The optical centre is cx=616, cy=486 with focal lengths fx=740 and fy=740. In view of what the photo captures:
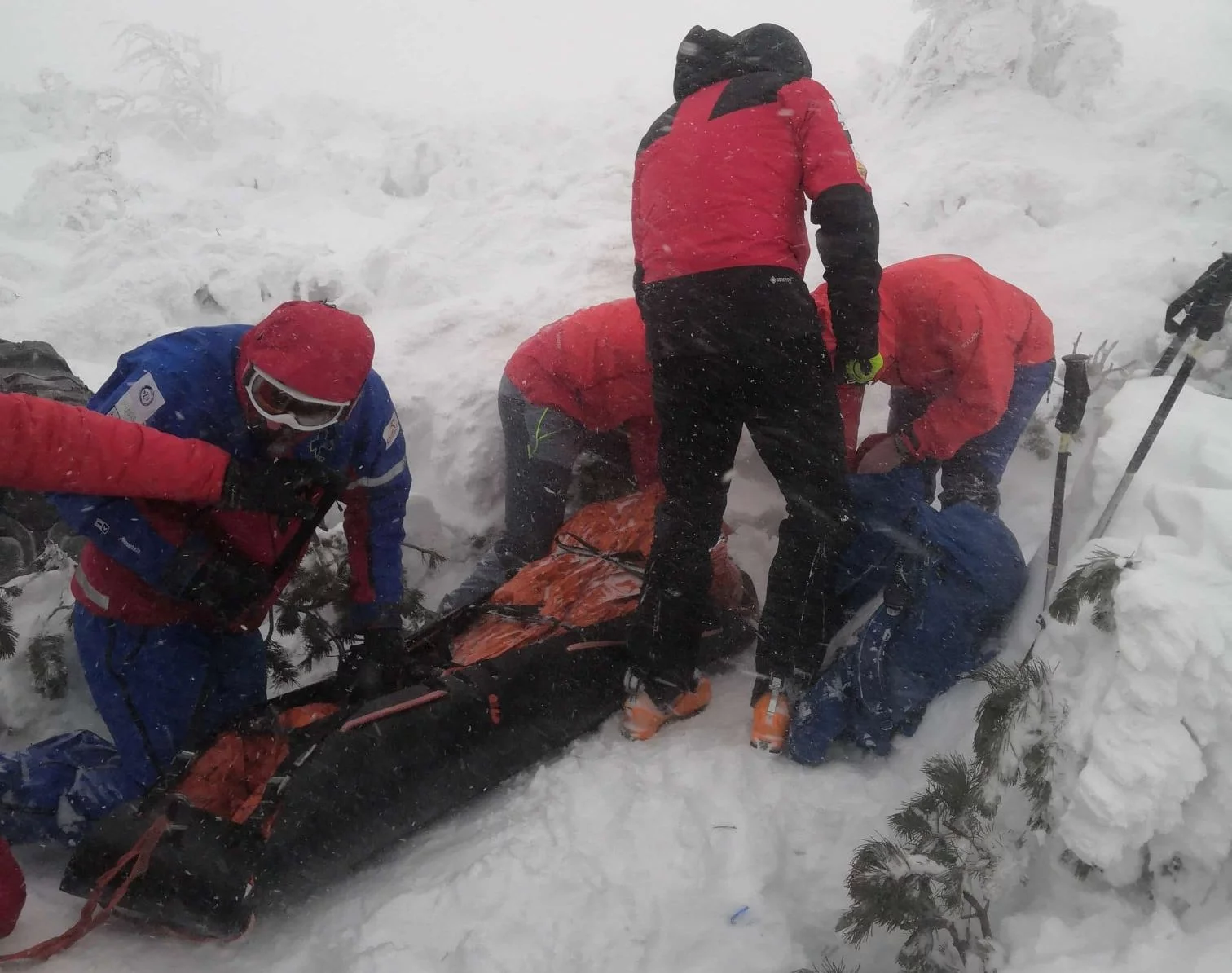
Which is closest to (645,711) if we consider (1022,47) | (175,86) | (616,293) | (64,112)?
(616,293)

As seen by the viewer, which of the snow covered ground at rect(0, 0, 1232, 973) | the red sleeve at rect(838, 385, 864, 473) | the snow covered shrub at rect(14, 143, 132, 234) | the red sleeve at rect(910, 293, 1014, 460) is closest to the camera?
the snow covered ground at rect(0, 0, 1232, 973)

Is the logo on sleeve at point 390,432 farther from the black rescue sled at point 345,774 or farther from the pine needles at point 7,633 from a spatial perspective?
the pine needles at point 7,633

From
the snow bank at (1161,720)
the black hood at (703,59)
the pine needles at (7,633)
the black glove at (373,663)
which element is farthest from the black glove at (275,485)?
the snow bank at (1161,720)

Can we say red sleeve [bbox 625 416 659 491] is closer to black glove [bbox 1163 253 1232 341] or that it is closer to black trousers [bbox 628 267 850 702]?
black trousers [bbox 628 267 850 702]

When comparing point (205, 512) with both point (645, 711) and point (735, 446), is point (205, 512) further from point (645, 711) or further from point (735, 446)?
point (735, 446)

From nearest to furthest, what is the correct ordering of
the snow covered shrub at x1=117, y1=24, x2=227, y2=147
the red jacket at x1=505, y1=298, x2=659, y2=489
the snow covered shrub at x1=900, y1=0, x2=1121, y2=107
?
the red jacket at x1=505, y1=298, x2=659, y2=489 < the snow covered shrub at x1=900, y1=0, x2=1121, y2=107 < the snow covered shrub at x1=117, y1=24, x2=227, y2=147

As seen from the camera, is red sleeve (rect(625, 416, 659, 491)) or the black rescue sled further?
red sleeve (rect(625, 416, 659, 491))

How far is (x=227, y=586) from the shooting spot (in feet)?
8.16

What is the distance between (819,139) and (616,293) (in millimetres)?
2741

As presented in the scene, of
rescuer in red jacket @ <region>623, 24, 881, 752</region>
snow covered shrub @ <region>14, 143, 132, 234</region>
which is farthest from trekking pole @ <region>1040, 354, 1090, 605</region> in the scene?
snow covered shrub @ <region>14, 143, 132, 234</region>

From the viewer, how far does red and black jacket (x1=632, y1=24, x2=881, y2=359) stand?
2.35 meters

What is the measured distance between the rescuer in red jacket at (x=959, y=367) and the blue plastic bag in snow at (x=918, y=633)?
634 millimetres

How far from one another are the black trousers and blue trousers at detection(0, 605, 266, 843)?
5.22 feet

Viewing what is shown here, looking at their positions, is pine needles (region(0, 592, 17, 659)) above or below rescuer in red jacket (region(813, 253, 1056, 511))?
below
